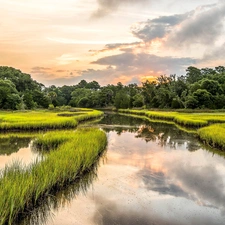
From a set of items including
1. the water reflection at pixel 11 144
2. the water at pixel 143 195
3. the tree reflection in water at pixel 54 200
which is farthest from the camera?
the water reflection at pixel 11 144

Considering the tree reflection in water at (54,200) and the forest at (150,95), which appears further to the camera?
the forest at (150,95)

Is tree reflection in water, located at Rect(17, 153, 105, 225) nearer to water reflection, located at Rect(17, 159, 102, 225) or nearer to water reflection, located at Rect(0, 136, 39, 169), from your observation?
water reflection, located at Rect(17, 159, 102, 225)

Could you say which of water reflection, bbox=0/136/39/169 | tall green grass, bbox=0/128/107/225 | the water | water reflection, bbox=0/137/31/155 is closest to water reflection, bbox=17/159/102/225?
the water

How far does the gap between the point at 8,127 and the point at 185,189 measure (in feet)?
60.1

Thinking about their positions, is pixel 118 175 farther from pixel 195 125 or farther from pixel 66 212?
pixel 195 125

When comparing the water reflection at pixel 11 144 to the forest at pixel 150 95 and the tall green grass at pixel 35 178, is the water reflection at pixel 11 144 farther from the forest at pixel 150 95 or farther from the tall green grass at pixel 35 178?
the forest at pixel 150 95

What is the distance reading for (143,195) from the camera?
28.8 feet

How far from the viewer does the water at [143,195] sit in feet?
23.1

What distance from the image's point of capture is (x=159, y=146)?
1809 cm

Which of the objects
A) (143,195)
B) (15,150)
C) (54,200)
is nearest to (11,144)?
(15,150)

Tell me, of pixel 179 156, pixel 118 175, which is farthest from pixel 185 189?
pixel 179 156

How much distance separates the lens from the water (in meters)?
7.05

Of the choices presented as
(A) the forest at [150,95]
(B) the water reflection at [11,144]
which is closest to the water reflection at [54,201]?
(B) the water reflection at [11,144]

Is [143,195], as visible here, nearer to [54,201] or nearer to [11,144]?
[54,201]
